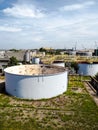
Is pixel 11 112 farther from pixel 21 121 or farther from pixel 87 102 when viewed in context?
pixel 87 102

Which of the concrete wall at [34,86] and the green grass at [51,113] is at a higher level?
the concrete wall at [34,86]

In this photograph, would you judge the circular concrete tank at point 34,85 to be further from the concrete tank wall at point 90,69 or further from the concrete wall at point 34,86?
the concrete tank wall at point 90,69

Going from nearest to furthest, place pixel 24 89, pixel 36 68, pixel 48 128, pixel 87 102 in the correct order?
pixel 48 128, pixel 87 102, pixel 24 89, pixel 36 68

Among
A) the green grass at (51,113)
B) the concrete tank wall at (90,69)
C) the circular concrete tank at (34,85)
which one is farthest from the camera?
the concrete tank wall at (90,69)

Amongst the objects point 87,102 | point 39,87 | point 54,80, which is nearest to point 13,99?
point 39,87

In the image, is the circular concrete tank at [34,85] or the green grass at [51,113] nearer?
the green grass at [51,113]

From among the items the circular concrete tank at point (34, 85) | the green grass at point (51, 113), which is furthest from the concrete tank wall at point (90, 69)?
the circular concrete tank at point (34, 85)

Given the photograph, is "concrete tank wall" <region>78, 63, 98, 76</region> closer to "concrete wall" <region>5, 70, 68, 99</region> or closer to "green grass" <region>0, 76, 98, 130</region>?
"green grass" <region>0, 76, 98, 130</region>
